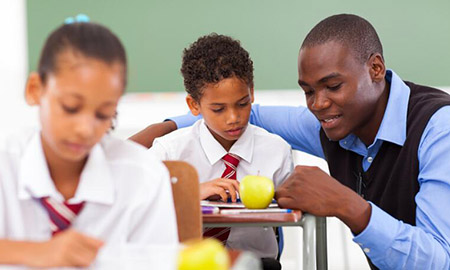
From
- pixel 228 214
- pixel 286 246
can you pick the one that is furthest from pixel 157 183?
pixel 286 246

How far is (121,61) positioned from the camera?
1295 mm

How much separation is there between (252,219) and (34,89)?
0.70 meters

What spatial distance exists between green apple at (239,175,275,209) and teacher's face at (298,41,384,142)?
0.34 m

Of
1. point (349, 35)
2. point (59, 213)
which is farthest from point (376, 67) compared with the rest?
point (59, 213)

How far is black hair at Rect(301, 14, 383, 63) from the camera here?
2.12m

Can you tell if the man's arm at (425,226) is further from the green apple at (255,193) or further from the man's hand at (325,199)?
the green apple at (255,193)

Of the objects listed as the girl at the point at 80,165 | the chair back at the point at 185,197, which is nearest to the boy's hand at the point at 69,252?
the girl at the point at 80,165

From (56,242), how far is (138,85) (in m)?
2.95

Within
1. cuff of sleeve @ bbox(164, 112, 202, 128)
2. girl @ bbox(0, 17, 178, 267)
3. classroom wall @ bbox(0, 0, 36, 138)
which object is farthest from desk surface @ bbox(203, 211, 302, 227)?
classroom wall @ bbox(0, 0, 36, 138)

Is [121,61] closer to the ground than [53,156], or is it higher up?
higher up

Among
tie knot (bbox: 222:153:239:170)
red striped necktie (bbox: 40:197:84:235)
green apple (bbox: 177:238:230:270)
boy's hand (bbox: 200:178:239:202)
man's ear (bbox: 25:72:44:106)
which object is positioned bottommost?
boy's hand (bbox: 200:178:239:202)

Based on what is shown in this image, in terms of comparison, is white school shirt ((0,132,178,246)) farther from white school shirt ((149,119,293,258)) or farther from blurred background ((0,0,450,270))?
blurred background ((0,0,450,270))

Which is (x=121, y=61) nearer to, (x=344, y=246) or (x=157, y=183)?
(x=157, y=183)

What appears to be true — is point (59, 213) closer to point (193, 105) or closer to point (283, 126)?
point (193, 105)
